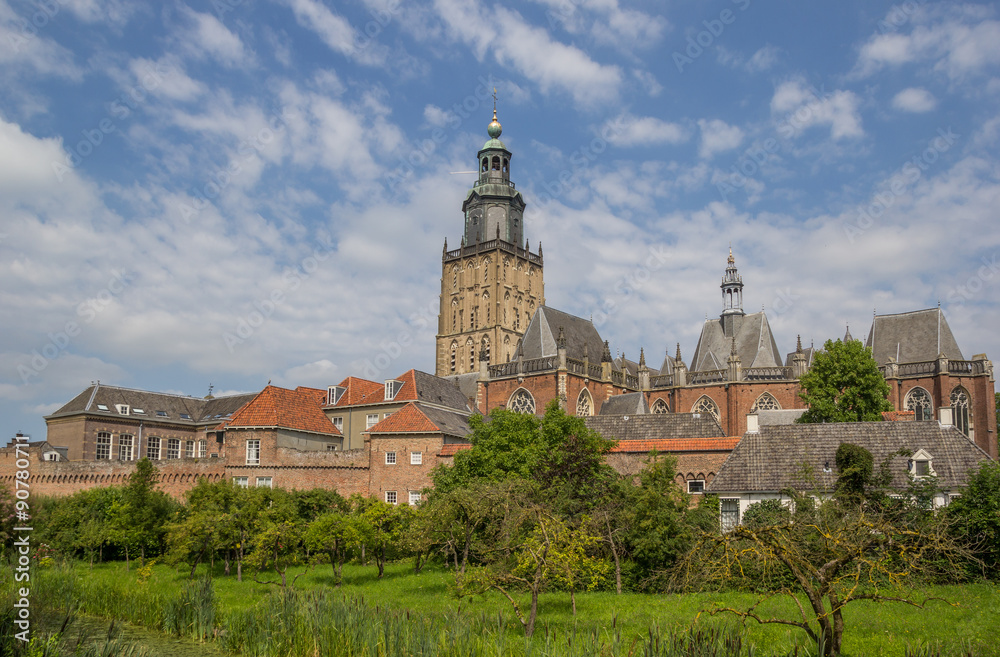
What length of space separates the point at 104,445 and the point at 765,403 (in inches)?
1922

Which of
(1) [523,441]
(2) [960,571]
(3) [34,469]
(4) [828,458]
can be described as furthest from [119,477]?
(2) [960,571]

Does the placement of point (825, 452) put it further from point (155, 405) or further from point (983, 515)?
point (155, 405)

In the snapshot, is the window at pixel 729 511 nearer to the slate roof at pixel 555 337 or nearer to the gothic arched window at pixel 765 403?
the gothic arched window at pixel 765 403

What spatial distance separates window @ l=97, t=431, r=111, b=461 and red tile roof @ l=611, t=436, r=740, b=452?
43.0m

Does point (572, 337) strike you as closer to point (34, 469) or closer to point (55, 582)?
point (34, 469)

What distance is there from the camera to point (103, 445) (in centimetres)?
6162

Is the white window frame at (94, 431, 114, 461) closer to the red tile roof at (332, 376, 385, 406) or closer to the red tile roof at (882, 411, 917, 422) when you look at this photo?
the red tile roof at (332, 376, 385, 406)

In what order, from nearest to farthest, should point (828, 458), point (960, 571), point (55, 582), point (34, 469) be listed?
1. point (960, 571)
2. point (55, 582)
3. point (828, 458)
4. point (34, 469)

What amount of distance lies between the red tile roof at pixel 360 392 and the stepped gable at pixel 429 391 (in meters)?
1.59

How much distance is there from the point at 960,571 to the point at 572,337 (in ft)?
139

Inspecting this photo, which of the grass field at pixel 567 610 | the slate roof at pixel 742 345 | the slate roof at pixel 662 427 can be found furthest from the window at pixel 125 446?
the slate roof at pixel 742 345

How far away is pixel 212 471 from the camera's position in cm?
4453

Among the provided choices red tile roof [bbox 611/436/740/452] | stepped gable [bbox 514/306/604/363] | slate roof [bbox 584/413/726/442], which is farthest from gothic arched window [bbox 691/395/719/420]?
red tile roof [bbox 611/436/740/452]

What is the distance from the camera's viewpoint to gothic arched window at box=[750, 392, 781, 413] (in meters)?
53.4
